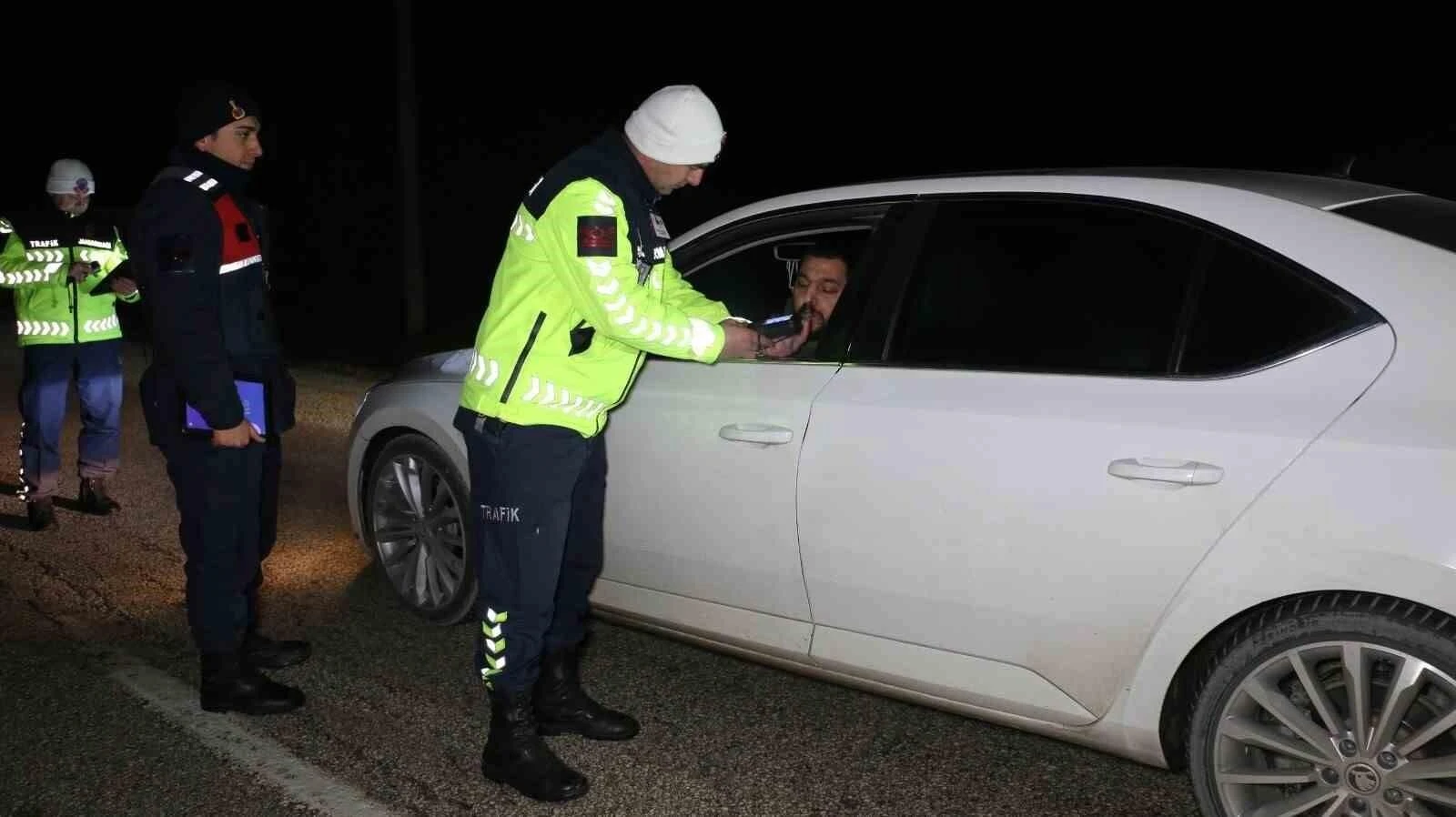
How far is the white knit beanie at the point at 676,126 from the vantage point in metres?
3.29

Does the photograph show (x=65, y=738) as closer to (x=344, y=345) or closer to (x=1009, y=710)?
(x=1009, y=710)

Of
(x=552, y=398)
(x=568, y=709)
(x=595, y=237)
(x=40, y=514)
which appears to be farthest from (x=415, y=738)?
(x=40, y=514)

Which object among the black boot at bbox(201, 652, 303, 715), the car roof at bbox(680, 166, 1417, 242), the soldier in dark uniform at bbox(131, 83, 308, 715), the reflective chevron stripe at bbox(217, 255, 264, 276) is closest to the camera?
the car roof at bbox(680, 166, 1417, 242)

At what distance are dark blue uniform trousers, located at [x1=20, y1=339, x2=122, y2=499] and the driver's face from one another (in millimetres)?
3763

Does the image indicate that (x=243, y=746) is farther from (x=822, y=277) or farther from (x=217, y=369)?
(x=822, y=277)

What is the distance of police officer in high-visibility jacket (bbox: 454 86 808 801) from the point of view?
3.25 metres

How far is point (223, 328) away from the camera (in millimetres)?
3885

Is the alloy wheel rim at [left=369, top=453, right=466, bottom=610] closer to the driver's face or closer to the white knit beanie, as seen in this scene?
the driver's face

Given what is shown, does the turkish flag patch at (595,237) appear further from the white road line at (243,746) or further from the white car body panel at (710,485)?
the white road line at (243,746)

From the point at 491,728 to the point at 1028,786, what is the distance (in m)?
1.45

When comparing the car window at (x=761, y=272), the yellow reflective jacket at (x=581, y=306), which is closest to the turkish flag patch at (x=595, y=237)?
the yellow reflective jacket at (x=581, y=306)

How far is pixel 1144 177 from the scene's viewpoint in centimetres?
330

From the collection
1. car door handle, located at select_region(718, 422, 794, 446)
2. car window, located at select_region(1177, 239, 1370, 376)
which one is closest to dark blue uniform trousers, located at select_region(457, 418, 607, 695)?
car door handle, located at select_region(718, 422, 794, 446)

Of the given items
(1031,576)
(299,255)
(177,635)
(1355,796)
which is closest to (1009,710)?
(1031,576)
